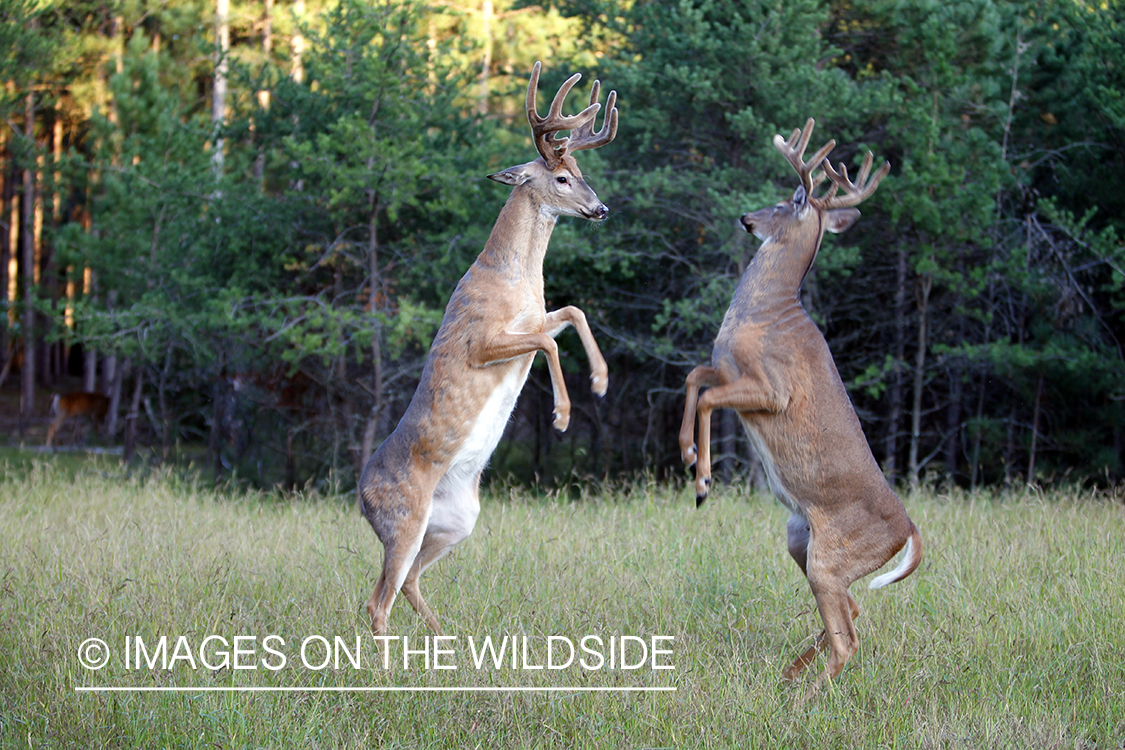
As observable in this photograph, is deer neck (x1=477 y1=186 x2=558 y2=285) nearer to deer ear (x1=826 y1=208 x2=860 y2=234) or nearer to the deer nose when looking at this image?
the deer nose

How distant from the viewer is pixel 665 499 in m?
9.22

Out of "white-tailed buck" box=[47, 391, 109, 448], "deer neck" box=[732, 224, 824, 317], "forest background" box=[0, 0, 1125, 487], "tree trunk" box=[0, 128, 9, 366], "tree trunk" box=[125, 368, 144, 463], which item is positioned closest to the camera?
"deer neck" box=[732, 224, 824, 317]

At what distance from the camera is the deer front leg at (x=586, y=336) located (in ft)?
16.5

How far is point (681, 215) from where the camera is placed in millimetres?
12742

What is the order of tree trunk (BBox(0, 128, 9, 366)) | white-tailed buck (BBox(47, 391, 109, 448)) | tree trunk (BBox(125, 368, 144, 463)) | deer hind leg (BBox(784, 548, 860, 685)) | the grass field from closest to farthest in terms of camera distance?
the grass field
deer hind leg (BBox(784, 548, 860, 685))
tree trunk (BBox(125, 368, 144, 463))
white-tailed buck (BBox(47, 391, 109, 448))
tree trunk (BBox(0, 128, 9, 366))

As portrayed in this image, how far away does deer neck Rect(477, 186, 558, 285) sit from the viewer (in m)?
5.42

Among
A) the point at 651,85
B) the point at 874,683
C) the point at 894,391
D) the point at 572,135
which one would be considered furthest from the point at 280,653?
the point at 894,391

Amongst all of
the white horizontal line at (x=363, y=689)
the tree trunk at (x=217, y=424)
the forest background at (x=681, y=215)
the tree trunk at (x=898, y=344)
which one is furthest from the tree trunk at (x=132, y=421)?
the white horizontal line at (x=363, y=689)

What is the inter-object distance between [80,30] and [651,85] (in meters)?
14.8

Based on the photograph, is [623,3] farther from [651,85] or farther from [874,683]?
Result: [874,683]

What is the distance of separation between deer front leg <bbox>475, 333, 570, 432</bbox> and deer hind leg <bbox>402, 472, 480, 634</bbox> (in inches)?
27.7

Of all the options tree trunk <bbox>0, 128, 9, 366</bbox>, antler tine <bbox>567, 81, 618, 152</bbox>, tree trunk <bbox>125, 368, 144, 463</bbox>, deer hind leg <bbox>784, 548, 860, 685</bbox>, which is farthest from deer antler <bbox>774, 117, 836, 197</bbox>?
tree trunk <bbox>0, 128, 9, 366</bbox>

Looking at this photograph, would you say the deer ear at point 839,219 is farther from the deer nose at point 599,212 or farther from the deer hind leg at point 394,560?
the deer hind leg at point 394,560

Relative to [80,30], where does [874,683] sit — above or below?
below
